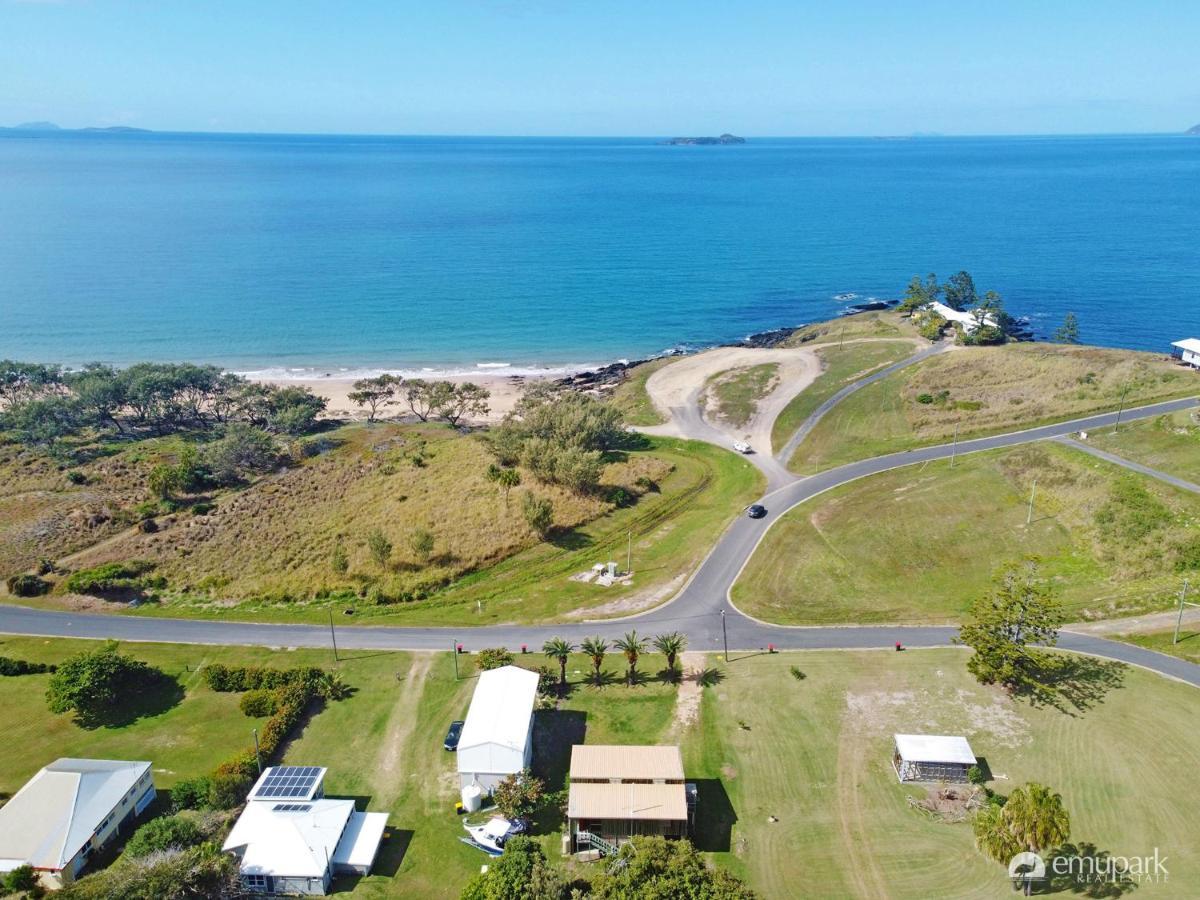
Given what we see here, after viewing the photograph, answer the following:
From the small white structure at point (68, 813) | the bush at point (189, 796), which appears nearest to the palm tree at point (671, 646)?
the bush at point (189, 796)

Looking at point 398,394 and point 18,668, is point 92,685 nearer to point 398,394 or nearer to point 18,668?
point 18,668

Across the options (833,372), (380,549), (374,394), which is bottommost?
(380,549)

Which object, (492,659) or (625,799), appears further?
(492,659)

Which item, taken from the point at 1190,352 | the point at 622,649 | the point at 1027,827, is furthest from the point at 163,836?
the point at 1190,352

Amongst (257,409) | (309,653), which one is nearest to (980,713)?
(309,653)

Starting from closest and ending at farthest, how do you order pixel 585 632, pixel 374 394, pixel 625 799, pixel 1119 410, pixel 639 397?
1. pixel 625 799
2. pixel 585 632
3. pixel 1119 410
4. pixel 639 397
5. pixel 374 394

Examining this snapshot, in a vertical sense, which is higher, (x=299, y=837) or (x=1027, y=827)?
(x=1027, y=827)

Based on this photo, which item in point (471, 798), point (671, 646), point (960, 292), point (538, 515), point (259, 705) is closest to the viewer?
point (471, 798)
